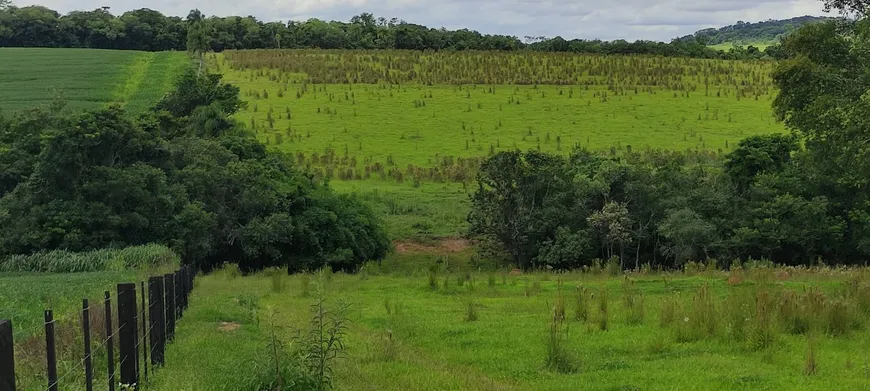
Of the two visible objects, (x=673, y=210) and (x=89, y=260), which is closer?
(x=89, y=260)

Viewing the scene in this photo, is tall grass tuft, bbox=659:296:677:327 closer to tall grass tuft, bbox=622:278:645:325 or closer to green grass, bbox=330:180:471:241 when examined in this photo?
tall grass tuft, bbox=622:278:645:325

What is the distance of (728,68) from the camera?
69500 mm

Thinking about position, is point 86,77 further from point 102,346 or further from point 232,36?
point 102,346

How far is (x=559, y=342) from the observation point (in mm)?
9719

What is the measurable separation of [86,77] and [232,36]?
1096 inches

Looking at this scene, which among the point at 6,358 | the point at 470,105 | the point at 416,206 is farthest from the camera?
the point at 470,105

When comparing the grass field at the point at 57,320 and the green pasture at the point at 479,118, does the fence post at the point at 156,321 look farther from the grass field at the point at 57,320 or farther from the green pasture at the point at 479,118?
the green pasture at the point at 479,118

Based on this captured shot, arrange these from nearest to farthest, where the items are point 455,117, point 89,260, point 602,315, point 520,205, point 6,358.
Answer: point 6,358 → point 602,315 → point 89,260 → point 520,205 → point 455,117

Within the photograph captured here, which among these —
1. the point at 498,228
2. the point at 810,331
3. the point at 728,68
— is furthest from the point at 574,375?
the point at 728,68

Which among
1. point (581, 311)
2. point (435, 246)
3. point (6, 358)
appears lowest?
point (435, 246)

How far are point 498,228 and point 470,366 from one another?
19745 mm

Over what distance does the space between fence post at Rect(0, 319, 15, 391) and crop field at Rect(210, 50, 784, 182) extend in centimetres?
3728

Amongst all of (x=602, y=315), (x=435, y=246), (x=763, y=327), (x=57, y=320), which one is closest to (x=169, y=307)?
(x=57, y=320)

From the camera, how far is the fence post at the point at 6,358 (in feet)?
12.4
